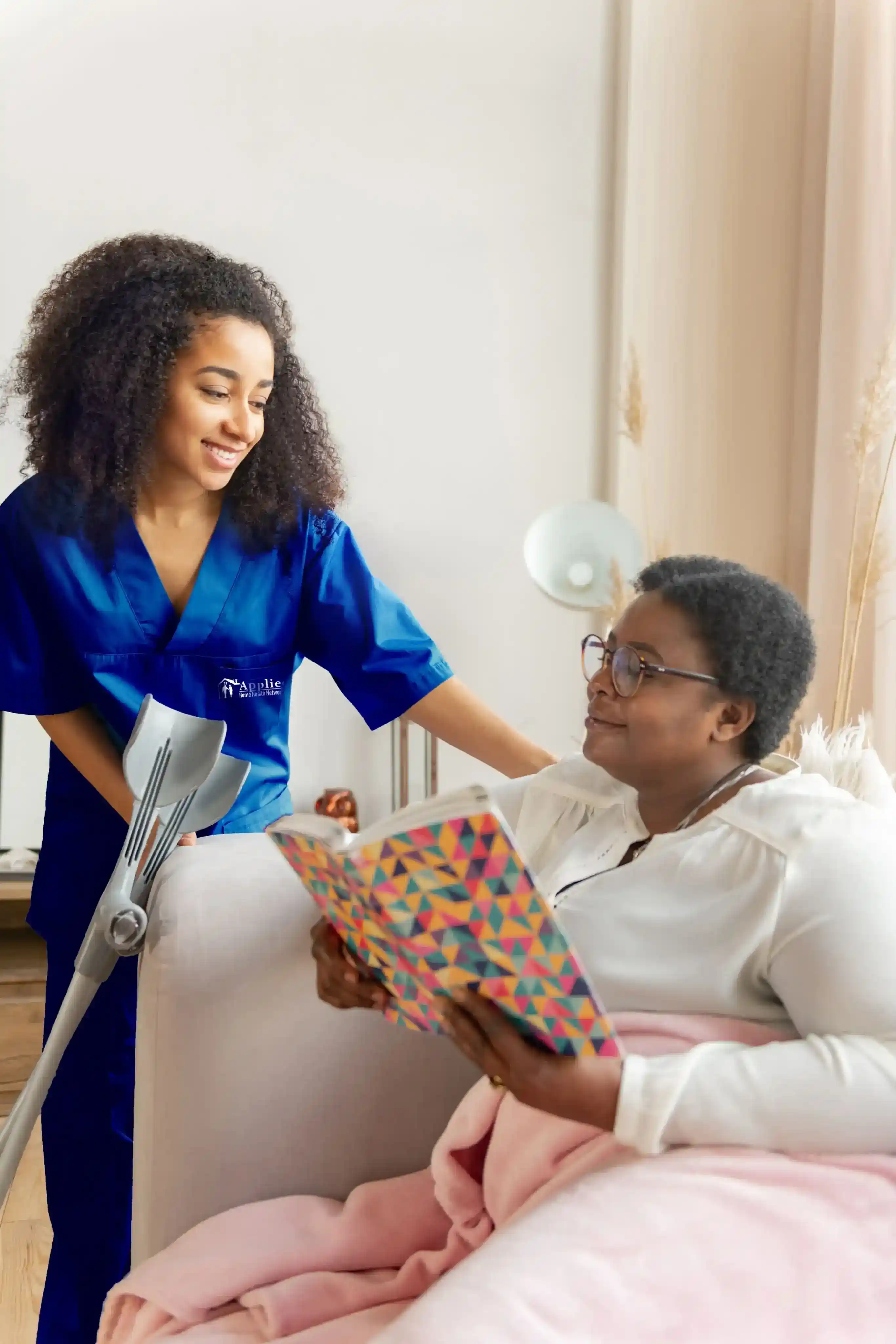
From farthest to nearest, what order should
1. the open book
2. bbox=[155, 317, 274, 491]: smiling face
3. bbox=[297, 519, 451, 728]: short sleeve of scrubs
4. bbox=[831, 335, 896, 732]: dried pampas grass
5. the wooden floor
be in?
1. bbox=[831, 335, 896, 732]: dried pampas grass
2. the wooden floor
3. bbox=[297, 519, 451, 728]: short sleeve of scrubs
4. bbox=[155, 317, 274, 491]: smiling face
5. the open book

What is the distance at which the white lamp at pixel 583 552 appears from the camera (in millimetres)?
2668

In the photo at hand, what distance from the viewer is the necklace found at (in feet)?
3.63

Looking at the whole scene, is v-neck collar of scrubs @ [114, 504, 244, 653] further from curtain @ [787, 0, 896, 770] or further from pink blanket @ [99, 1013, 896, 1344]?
curtain @ [787, 0, 896, 770]

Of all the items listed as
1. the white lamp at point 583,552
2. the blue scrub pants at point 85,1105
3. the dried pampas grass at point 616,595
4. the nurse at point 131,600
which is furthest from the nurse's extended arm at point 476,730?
the white lamp at point 583,552

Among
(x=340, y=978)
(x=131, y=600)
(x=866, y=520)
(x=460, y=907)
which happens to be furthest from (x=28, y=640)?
(x=866, y=520)

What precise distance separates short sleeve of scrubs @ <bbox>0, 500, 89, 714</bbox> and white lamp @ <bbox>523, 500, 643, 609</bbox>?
1337 mm

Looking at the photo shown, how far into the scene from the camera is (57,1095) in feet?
4.97

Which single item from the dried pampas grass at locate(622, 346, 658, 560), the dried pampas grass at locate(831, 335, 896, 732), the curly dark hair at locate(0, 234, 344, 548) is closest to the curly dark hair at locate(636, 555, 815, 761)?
the curly dark hair at locate(0, 234, 344, 548)

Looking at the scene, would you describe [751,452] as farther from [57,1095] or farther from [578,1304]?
[578,1304]

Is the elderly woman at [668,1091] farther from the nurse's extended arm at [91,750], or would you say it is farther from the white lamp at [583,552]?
the white lamp at [583,552]

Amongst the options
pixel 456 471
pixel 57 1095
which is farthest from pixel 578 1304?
pixel 456 471

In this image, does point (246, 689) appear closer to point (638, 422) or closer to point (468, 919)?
point (468, 919)

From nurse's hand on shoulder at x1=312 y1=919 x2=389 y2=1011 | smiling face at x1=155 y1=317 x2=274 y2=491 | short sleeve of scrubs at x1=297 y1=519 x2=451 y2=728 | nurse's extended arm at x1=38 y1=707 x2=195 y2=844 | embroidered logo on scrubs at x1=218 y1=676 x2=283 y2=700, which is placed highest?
smiling face at x1=155 y1=317 x2=274 y2=491

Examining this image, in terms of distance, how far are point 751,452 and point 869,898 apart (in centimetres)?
236
